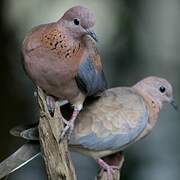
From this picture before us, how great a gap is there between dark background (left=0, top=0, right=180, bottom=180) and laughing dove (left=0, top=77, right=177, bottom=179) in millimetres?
1332

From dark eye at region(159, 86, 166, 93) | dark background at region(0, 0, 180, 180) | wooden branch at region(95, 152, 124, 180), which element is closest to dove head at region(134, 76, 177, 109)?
dark eye at region(159, 86, 166, 93)

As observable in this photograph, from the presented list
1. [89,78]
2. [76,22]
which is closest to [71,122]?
[89,78]

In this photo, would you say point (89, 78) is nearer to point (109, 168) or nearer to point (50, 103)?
point (50, 103)

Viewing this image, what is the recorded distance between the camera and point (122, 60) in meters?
3.50

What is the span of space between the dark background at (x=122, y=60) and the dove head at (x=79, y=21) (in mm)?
1537

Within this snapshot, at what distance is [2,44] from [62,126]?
164 cm

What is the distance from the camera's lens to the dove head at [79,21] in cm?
169

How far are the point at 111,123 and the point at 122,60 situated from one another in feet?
5.35

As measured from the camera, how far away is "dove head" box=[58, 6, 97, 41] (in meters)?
1.69

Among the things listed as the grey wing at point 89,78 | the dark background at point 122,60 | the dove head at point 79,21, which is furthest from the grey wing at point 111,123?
the dark background at point 122,60

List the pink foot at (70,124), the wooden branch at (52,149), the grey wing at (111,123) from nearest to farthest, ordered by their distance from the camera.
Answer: the wooden branch at (52,149), the pink foot at (70,124), the grey wing at (111,123)

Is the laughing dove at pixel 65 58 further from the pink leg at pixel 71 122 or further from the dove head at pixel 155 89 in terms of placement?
the dove head at pixel 155 89

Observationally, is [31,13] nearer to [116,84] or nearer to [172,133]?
[116,84]

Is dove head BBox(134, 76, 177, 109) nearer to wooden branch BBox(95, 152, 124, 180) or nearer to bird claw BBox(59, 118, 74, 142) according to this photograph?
wooden branch BBox(95, 152, 124, 180)
